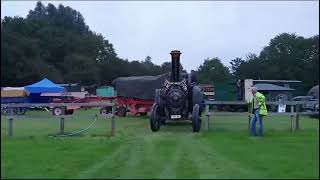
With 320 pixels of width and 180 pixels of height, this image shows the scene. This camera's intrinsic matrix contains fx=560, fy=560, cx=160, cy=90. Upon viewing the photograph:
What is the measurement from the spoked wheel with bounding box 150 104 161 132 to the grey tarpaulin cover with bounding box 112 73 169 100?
12258mm

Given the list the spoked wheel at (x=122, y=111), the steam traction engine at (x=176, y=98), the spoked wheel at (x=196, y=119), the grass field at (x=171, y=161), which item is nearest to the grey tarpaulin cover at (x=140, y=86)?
the spoked wheel at (x=122, y=111)

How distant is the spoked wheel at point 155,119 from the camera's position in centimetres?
1773

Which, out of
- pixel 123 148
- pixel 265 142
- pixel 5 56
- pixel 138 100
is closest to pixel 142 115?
pixel 138 100

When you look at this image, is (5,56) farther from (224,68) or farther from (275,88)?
(224,68)

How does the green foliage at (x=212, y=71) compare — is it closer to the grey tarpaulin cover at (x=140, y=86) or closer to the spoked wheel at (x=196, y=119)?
the grey tarpaulin cover at (x=140, y=86)

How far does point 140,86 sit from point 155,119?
14376 millimetres

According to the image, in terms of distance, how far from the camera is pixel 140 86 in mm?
32250

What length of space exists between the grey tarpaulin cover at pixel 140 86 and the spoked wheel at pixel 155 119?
12.3 m

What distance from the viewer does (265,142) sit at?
7754 mm

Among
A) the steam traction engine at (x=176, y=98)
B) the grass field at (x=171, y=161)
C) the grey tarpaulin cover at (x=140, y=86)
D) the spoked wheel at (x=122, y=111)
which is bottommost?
the grass field at (x=171, y=161)

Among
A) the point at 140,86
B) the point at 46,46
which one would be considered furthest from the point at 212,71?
the point at 46,46

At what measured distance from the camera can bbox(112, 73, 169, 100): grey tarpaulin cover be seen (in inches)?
1241

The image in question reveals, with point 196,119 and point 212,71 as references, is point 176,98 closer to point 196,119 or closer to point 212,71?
point 196,119

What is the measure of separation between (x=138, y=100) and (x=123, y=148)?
21997mm
